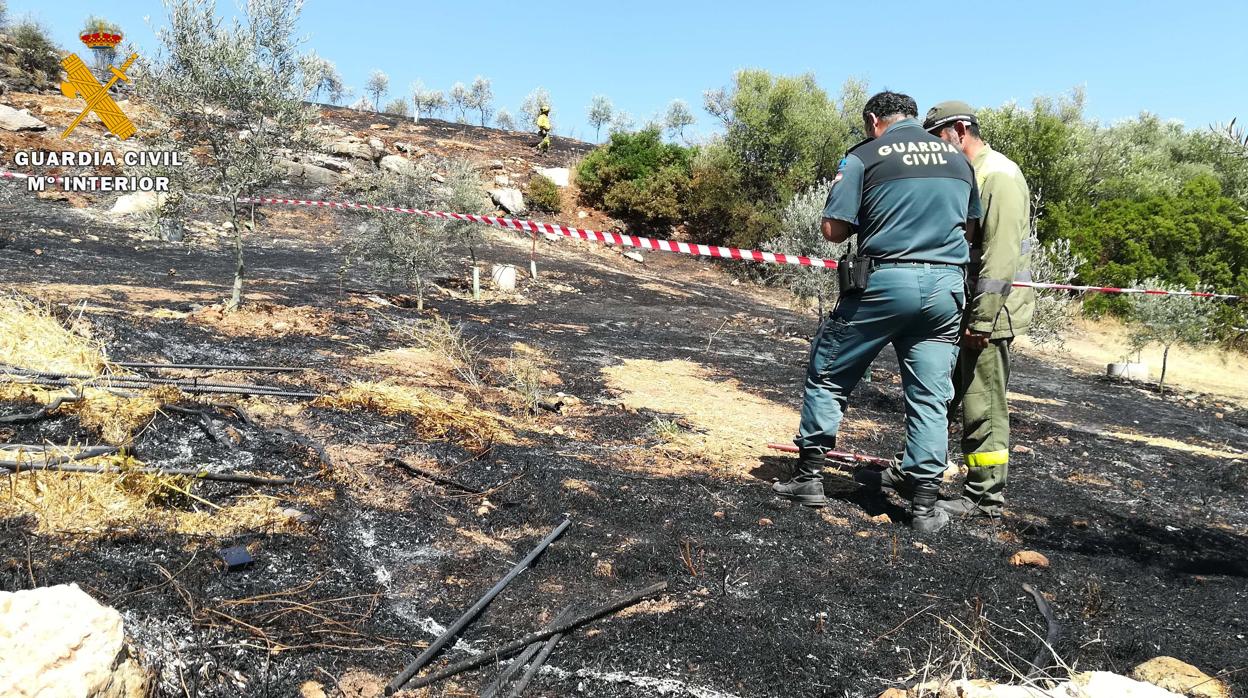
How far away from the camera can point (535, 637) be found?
7.68 feet

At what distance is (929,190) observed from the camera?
339 cm

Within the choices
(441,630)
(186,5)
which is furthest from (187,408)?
(186,5)

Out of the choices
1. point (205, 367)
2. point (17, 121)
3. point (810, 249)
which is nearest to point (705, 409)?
point (205, 367)

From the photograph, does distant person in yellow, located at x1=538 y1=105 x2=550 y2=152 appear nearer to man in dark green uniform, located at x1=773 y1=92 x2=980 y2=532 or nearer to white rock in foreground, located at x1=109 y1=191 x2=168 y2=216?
white rock in foreground, located at x1=109 y1=191 x2=168 y2=216

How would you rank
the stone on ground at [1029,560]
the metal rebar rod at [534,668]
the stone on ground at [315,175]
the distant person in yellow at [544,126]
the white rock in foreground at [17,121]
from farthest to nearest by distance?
the distant person in yellow at [544,126], the stone on ground at [315,175], the white rock in foreground at [17,121], the stone on ground at [1029,560], the metal rebar rod at [534,668]

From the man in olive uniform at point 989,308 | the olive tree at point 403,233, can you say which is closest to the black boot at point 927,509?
the man in olive uniform at point 989,308

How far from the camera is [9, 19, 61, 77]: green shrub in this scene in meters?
22.8

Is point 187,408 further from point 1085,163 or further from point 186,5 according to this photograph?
point 1085,163

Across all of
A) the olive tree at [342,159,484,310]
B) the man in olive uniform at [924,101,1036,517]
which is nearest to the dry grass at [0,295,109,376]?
the man in olive uniform at [924,101,1036,517]

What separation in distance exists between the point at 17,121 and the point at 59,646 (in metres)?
22.1

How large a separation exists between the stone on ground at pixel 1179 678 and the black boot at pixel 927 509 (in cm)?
114

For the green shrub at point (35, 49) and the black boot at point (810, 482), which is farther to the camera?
the green shrub at point (35, 49)

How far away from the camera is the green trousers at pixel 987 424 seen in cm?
382

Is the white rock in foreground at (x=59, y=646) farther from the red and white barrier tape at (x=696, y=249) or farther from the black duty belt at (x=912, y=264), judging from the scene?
the red and white barrier tape at (x=696, y=249)
